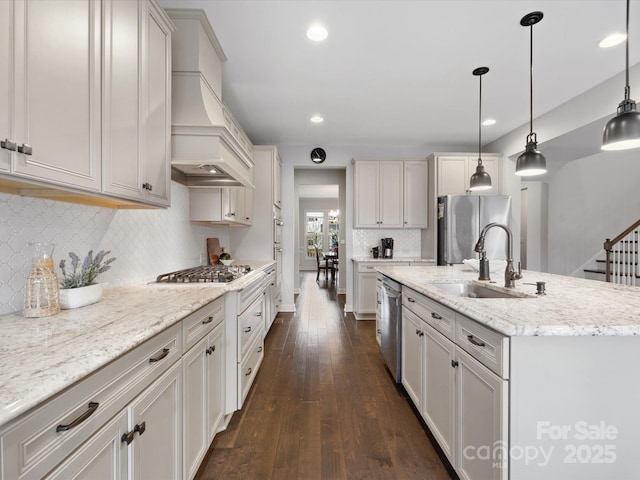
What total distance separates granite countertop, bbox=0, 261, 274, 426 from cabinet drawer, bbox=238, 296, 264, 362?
0.59 metres

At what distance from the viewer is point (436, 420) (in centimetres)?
167

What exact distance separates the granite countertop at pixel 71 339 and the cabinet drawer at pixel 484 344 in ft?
4.00

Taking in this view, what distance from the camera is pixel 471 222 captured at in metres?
4.23

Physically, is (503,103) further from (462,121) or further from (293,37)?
(293,37)

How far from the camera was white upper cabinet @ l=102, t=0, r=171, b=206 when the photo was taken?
4.14 feet

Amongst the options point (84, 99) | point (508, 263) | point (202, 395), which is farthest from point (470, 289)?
point (84, 99)

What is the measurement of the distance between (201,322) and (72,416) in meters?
0.81

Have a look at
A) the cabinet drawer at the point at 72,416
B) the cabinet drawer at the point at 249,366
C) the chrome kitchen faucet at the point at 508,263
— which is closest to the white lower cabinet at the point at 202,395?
the cabinet drawer at the point at 249,366

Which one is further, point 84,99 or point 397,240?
point 397,240

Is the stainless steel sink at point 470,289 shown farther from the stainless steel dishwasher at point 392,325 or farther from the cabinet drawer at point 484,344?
the cabinet drawer at point 484,344

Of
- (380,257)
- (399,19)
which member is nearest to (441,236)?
(380,257)

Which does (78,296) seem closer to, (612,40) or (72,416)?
(72,416)

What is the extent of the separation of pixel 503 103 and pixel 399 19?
2115 mm

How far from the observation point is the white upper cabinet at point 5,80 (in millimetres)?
818
